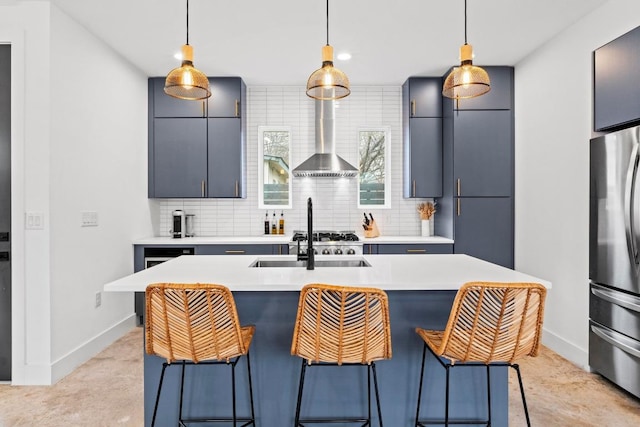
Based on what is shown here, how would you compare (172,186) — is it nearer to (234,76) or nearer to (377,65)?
(234,76)

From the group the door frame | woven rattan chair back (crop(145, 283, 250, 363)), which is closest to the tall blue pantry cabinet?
woven rattan chair back (crop(145, 283, 250, 363))

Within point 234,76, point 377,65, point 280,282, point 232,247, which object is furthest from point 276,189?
point 280,282

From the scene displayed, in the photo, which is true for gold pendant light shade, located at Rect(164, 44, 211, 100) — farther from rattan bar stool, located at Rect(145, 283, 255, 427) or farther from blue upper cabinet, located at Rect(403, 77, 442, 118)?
blue upper cabinet, located at Rect(403, 77, 442, 118)

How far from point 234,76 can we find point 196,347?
3.48 m

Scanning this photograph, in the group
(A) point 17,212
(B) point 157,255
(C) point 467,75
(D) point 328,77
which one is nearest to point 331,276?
(D) point 328,77

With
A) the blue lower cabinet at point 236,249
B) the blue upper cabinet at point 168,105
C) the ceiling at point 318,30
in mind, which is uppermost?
the ceiling at point 318,30

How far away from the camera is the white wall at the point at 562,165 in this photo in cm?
312

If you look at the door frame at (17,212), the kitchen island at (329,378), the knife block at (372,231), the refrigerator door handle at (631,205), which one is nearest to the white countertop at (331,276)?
the kitchen island at (329,378)

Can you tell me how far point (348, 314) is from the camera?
5.52ft

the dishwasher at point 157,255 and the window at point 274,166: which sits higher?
the window at point 274,166

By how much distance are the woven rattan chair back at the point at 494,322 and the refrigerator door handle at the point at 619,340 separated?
4.21 ft

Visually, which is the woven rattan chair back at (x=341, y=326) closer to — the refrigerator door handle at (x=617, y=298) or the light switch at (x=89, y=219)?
the refrigerator door handle at (x=617, y=298)

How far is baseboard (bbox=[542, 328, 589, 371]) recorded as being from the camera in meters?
3.13

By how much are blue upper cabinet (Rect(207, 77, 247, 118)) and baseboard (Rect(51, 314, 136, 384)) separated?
2358mm
